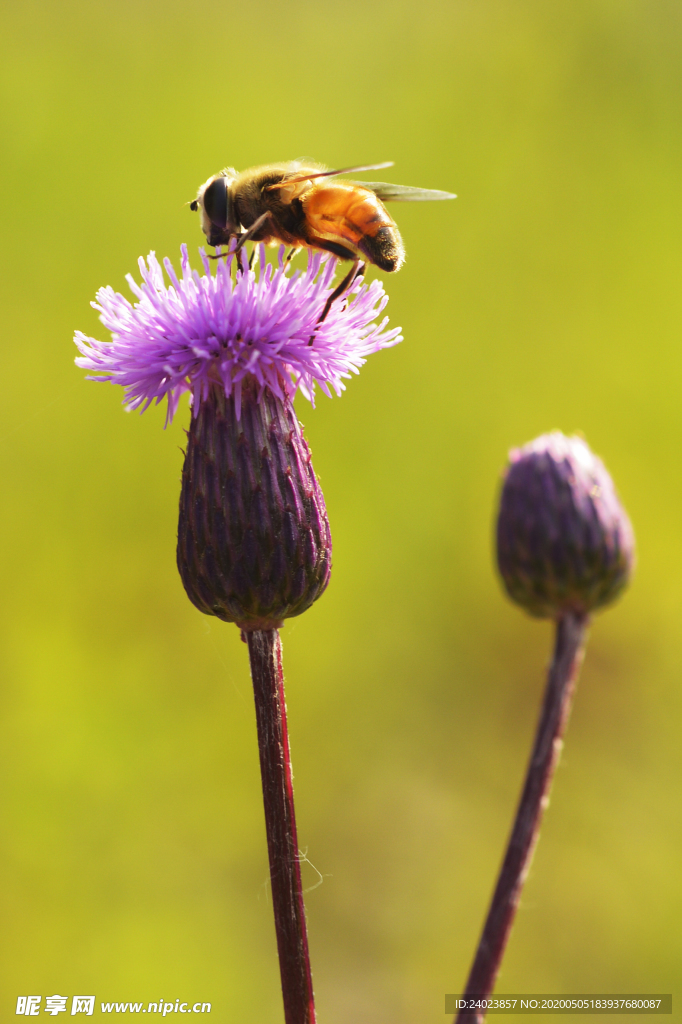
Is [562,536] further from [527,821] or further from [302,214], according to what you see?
[302,214]

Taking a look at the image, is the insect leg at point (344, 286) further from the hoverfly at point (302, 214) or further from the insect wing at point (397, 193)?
the insect wing at point (397, 193)

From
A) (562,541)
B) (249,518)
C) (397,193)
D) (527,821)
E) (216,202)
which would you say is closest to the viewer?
(249,518)

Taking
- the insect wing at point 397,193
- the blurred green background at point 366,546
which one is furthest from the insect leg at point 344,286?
the blurred green background at point 366,546

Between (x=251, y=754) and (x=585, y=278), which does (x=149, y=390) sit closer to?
(x=251, y=754)

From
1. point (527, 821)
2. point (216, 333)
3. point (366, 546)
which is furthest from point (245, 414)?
point (366, 546)

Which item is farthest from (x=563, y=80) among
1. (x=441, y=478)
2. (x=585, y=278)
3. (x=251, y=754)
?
(x=251, y=754)

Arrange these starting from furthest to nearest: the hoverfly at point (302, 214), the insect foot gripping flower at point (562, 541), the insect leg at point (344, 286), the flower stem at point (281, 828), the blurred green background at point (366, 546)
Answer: the blurred green background at point (366, 546) < the insect foot gripping flower at point (562, 541) < the hoverfly at point (302, 214) < the insect leg at point (344, 286) < the flower stem at point (281, 828)
